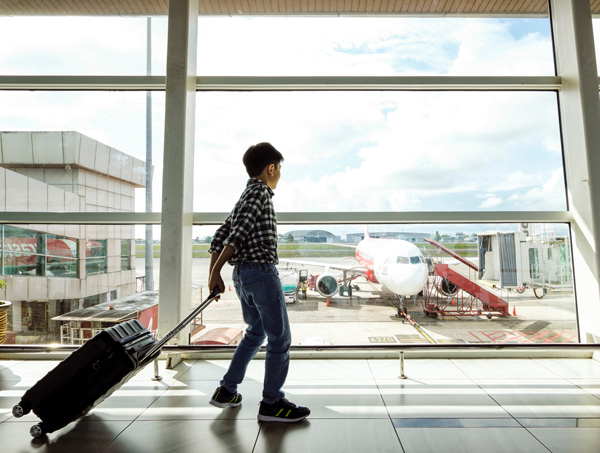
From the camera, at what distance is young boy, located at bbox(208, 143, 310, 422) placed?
5.12 feet

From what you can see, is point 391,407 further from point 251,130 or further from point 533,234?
point 251,130

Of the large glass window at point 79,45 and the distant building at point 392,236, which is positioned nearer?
the distant building at point 392,236

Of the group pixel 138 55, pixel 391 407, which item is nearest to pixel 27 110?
pixel 138 55

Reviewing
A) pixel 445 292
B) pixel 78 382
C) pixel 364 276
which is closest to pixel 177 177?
pixel 78 382

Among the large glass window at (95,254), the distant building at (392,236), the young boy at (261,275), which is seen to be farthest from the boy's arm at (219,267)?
the large glass window at (95,254)

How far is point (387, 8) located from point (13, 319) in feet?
13.6

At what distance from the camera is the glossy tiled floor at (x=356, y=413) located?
1443 mm

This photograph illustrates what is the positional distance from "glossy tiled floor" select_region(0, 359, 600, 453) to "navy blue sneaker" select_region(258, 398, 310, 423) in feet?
0.11

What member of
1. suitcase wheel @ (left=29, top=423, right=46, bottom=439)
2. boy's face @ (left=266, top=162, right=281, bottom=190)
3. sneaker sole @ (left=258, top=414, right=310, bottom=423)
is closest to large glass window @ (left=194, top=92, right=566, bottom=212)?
boy's face @ (left=266, top=162, right=281, bottom=190)

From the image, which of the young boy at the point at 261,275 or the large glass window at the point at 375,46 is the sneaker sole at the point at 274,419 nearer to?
the young boy at the point at 261,275

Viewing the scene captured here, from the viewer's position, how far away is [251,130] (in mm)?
3006

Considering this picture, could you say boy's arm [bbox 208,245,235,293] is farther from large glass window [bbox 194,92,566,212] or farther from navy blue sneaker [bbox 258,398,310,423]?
large glass window [bbox 194,92,566,212]

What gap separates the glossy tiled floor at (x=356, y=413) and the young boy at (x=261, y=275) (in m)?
0.14

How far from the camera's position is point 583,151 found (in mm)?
2627
